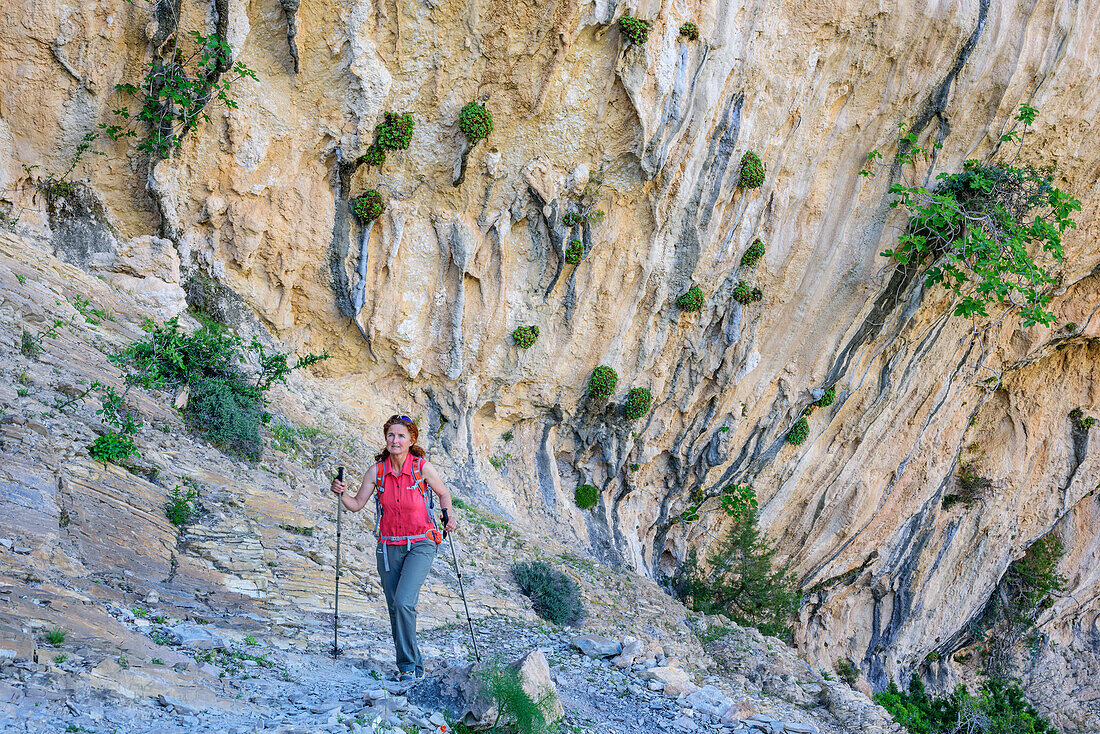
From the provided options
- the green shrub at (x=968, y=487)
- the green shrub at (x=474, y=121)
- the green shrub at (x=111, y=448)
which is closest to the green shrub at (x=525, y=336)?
the green shrub at (x=474, y=121)

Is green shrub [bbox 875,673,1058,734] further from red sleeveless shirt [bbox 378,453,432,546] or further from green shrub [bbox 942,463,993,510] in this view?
red sleeveless shirt [bbox 378,453,432,546]

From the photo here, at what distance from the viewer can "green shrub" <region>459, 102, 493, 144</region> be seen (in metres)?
14.2

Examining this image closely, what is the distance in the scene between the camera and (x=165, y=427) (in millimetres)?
9977

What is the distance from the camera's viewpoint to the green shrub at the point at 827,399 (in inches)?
776

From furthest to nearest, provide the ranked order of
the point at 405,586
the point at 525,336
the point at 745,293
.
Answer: the point at 745,293
the point at 525,336
the point at 405,586

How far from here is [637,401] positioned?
18.2m

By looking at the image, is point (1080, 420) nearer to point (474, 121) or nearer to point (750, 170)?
point (750, 170)

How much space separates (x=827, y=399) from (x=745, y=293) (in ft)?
14.1

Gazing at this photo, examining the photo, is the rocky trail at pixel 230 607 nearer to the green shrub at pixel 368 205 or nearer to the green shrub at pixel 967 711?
the green shrub at pixel 368 205

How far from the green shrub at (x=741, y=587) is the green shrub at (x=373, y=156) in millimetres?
12703

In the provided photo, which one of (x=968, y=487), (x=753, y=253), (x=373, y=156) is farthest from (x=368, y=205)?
(x=968, y=487)

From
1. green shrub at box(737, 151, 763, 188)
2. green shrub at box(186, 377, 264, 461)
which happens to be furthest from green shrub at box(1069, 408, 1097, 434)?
green shrub at box(186, 377, 264, 461)

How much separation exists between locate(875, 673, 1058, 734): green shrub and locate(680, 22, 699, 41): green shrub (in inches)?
538

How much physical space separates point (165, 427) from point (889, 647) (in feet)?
81.9
